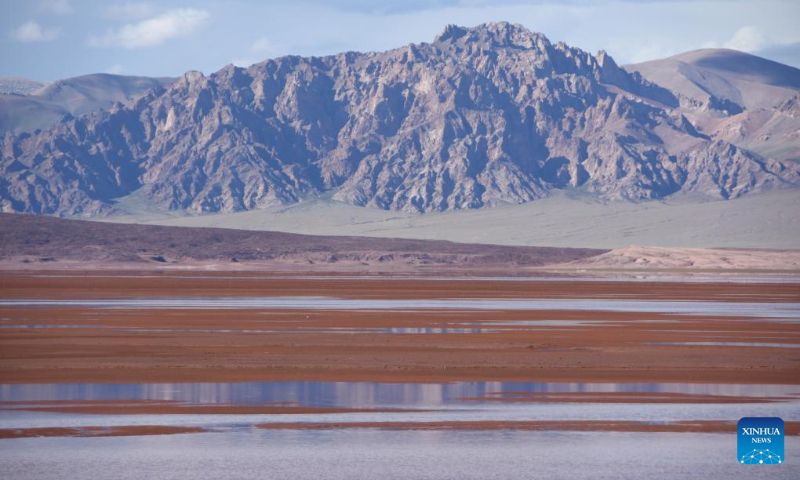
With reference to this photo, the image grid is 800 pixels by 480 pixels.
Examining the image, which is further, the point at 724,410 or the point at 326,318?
the point at 326,318

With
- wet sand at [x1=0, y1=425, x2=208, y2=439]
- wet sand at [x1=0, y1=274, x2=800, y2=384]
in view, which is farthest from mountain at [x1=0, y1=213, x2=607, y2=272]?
wet sand at [x1=0, y1=425, x2=208, y2=439]

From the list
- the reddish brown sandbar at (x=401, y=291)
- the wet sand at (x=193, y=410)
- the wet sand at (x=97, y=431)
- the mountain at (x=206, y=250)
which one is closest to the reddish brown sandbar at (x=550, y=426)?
the wet sand at (x=193, y=410)

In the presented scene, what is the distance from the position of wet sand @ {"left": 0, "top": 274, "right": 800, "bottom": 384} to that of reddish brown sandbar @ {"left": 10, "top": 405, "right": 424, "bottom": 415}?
14.4 ft

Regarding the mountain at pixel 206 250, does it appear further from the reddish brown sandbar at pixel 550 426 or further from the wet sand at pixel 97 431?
the reddish brown sandbar at pixel 550 426

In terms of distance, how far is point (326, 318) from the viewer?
5366cm

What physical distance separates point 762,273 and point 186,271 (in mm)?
74607

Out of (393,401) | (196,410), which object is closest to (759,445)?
(393,401)

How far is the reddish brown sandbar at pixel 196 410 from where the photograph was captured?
2539cm

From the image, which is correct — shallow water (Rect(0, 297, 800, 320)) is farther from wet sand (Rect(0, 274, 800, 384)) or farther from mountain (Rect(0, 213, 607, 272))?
mountain (Rect(0, 213, 607, 272))

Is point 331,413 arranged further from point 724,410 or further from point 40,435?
point 724,410

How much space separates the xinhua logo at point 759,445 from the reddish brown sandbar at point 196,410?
26.2 ft

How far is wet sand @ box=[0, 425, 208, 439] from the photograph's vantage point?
2269 cm

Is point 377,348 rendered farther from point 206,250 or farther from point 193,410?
point 206,250

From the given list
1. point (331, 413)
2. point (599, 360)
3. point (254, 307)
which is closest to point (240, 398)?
point (331, 413)
